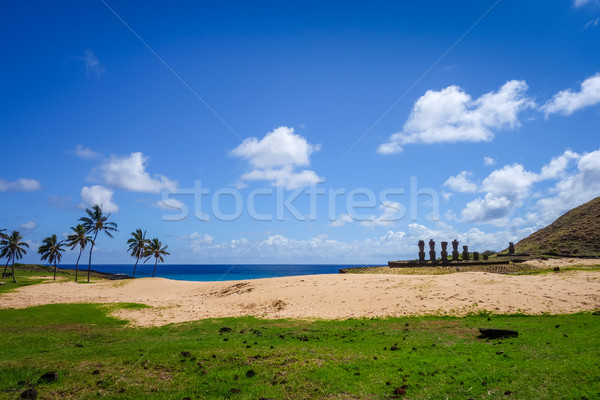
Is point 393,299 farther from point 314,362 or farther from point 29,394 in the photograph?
point 29,394

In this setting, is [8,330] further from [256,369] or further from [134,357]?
[256,369]

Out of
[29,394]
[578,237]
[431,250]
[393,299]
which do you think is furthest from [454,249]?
[29,394]

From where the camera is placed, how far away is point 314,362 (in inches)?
489

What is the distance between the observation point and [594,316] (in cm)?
1997

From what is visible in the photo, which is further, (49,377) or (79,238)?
(79,238)

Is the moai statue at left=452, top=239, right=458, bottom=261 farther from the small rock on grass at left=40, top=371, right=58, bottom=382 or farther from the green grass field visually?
the small rock on grass at left=40, top=371, right=58, bottom=382

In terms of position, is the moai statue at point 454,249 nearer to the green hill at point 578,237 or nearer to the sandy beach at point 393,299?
the green hill at point 578,237

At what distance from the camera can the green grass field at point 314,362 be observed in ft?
31.9

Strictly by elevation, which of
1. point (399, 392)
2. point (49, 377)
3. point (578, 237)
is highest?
point (578, 237)

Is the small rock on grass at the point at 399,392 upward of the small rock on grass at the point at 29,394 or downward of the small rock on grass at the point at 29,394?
upward

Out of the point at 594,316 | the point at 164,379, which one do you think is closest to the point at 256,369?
the point at 164,379

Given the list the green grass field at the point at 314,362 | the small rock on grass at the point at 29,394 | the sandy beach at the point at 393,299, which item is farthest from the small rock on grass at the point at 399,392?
the sandy beach at the point at 393,299

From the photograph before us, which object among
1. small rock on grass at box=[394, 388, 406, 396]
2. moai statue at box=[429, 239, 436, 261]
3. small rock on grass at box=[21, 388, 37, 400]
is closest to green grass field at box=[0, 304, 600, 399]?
small rock on grass at box=[394, 388, 406, 396]

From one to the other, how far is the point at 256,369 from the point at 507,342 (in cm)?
1087
